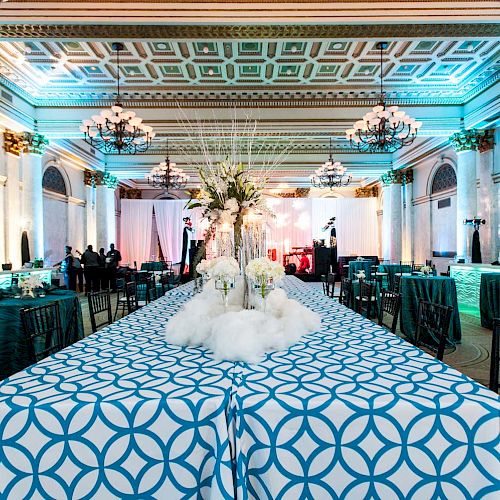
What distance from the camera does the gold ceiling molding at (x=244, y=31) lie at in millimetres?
5117

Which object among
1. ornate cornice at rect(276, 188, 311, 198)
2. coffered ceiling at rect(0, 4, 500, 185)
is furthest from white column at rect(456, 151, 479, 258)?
ornate cornice at rect(276, 188, 311, 198)

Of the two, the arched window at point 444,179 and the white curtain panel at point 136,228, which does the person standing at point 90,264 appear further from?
the arched window at point 444,179

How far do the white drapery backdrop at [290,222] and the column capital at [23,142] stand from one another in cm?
875

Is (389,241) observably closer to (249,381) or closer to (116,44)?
(116,44)

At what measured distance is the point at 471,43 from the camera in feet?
21.4

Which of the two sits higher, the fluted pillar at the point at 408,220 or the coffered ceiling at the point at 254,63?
the coffered ceiling at the point at 254,63

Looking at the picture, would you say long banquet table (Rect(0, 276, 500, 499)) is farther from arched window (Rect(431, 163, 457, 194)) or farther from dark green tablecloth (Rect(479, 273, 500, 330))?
arched window (Rect(431, 163, 457, 194))

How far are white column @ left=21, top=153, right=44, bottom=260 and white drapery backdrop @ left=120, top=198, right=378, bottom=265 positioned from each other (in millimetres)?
8580

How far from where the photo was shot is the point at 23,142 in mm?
8938

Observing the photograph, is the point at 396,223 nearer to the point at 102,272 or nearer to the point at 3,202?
the point at 102,272

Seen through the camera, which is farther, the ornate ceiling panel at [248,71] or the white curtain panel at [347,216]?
the white curtain panel at [347,216]

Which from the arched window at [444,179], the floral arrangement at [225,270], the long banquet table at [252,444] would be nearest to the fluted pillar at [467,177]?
the arched window at [444,179]

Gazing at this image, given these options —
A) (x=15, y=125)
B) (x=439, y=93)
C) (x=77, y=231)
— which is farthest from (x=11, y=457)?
(x=77, y=231)

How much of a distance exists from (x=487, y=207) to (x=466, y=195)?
1.72 ft
